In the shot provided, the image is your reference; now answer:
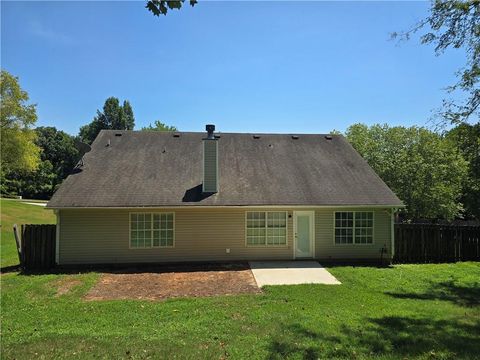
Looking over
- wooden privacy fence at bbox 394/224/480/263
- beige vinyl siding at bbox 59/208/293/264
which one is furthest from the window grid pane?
beige vinyl siding at bbox 59/208/293/264

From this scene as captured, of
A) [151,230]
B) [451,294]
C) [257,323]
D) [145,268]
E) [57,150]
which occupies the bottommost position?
[145,268]

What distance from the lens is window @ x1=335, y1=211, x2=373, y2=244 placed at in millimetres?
15078

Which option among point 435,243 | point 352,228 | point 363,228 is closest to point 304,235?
point 352,228

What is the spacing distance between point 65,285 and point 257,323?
22.5ft

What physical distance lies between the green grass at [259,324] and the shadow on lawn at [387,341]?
2 centimetres

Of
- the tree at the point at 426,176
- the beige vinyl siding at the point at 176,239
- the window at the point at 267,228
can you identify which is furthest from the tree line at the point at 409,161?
the beige vinyl siding at the point at 176,239

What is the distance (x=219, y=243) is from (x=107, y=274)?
431 cm

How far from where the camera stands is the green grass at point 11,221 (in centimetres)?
1611

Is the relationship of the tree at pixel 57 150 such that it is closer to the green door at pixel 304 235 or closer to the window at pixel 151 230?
the window at pixel 151 230

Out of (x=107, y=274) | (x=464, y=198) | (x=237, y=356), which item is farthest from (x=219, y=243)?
(x=464, y=198)

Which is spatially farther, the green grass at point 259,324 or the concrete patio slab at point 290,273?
the concrete patio slab at point 290,273

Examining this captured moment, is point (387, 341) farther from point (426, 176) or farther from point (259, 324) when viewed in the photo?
point (426, 176)

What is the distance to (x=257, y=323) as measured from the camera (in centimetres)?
748

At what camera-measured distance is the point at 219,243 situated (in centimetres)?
1455
